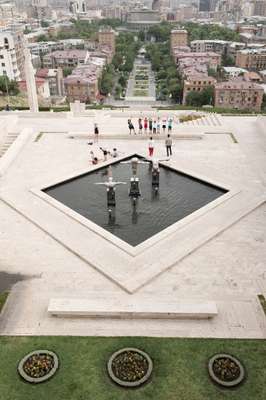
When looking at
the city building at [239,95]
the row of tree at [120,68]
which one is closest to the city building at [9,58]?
the row of tree at [120,68]

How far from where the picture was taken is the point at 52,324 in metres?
10.8

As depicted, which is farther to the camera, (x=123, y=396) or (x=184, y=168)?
(x=184, y=168)

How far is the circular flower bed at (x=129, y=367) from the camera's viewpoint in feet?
29.7

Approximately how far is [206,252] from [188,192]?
16.7ft

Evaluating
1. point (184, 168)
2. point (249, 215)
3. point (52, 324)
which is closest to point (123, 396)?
point (52, 324)

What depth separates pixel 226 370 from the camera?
9234 millimetres

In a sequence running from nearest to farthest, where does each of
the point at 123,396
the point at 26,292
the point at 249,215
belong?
the point at 123,396 < the point at 26,292 < the point at 249,215

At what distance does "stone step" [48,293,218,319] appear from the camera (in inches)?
426

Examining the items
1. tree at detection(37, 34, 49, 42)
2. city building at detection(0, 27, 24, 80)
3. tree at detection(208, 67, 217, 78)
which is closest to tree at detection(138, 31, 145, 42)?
tree at detection(37, 34, 49, 42)

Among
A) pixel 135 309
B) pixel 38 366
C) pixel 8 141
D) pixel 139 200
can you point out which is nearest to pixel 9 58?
pixel 8 141

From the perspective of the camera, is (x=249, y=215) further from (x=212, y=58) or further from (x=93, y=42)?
(x=93, y=42)

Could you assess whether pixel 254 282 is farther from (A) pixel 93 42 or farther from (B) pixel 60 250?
(A) pixel 93 42

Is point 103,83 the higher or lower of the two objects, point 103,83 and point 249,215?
the lower

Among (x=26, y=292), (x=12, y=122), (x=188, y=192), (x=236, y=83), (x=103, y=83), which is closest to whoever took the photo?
(x=26, y=292)
